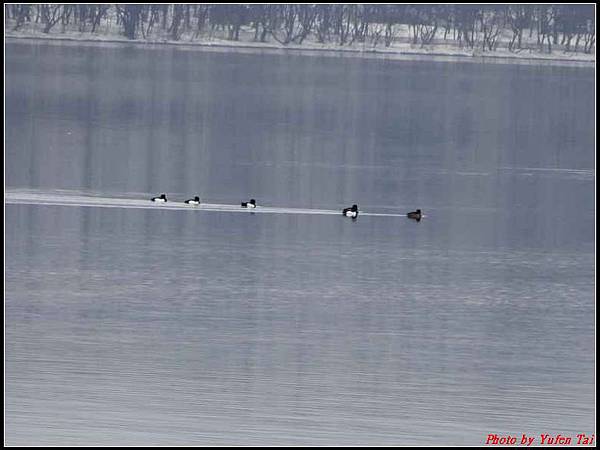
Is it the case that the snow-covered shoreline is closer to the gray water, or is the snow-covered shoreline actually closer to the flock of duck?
the gray water

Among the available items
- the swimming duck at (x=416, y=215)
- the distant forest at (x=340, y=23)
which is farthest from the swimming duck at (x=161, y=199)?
the distant forest at (x=340, y=23)

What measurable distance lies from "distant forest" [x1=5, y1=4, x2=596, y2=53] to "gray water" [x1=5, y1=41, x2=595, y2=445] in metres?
90.4

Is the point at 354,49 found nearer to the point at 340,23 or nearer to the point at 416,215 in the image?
the point at 340,23

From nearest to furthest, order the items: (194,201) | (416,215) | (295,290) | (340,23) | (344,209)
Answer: (295,290) < (416,215) < (344,209) < (194,201) < (340,23)

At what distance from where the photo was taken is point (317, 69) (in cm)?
8944

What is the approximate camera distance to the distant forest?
430 ft

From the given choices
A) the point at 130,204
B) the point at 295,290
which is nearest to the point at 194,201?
the point at 130,204

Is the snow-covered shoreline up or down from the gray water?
up

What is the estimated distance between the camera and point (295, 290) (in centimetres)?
1848

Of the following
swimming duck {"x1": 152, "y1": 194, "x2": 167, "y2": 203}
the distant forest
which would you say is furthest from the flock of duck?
the distant forest

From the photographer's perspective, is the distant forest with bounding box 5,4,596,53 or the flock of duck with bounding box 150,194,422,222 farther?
the distant forest with bounding box 5,4,596,53

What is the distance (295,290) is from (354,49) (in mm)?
115501

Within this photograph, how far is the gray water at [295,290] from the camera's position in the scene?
1321 centimetres

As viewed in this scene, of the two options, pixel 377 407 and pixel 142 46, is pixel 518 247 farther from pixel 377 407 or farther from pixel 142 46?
pixel 142 46
